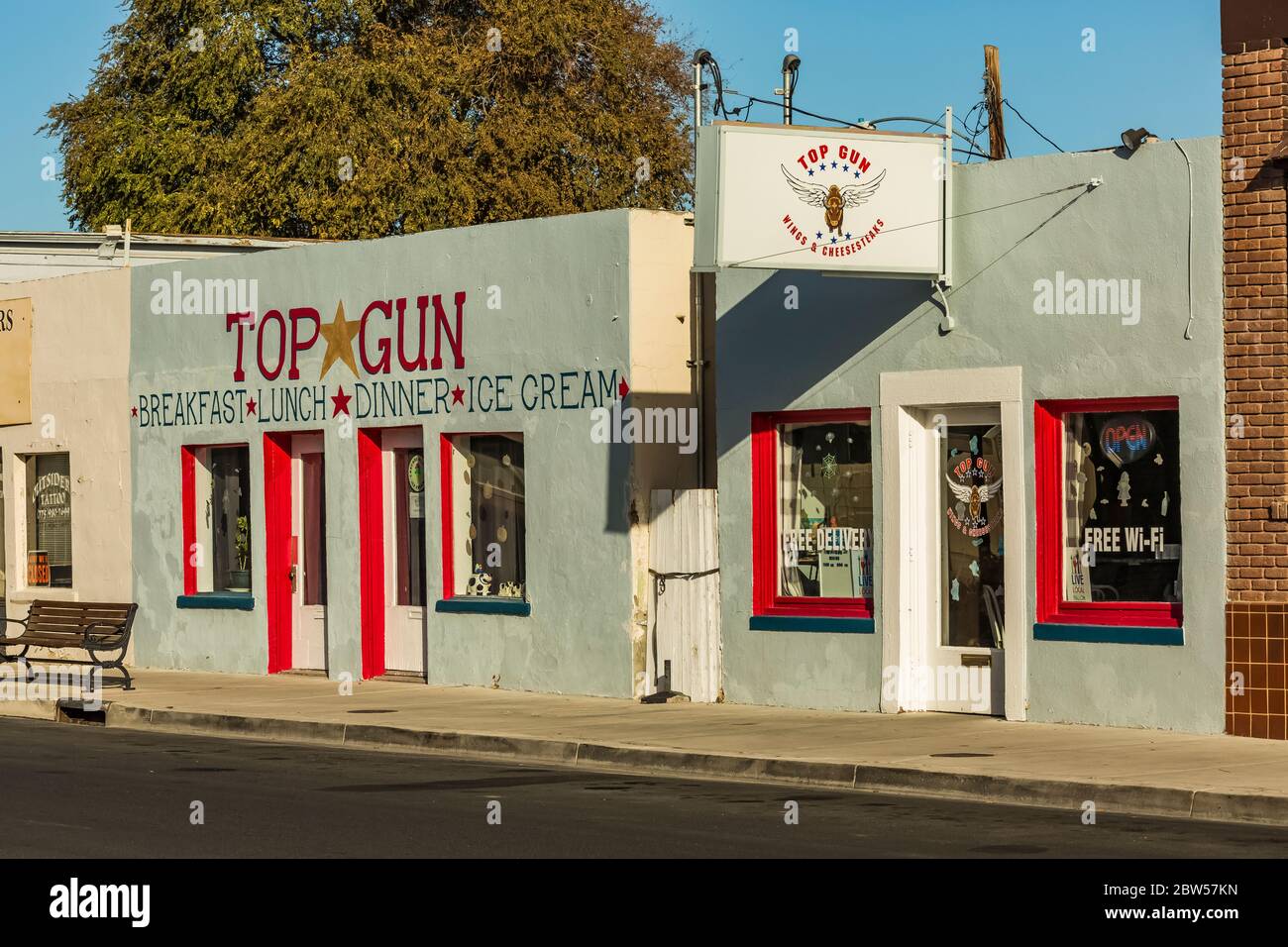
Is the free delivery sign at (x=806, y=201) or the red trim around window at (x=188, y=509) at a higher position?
the free delivery sign at (x=806, y=201)

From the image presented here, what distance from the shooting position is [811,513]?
55.9 feet

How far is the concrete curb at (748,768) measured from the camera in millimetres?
11445

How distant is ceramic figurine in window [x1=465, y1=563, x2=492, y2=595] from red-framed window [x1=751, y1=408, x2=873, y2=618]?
3409 millimetres

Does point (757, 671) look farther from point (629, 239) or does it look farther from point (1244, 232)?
point (1244, 232)

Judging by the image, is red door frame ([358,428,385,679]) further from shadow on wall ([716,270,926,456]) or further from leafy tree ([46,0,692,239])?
leafy tree ([46,0,692,239])

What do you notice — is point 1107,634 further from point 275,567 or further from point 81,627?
point 81,627

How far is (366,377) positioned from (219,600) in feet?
11.4

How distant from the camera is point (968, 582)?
1608cm

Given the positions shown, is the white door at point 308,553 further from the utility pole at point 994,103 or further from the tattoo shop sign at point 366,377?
the utility pole at point 994,103

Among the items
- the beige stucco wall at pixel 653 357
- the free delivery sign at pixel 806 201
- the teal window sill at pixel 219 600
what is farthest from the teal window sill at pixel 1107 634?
the teal window sill at pixel 219 600

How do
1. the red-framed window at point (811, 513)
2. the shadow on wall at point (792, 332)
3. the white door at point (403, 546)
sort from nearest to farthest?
the shadow on wall at point (792, 332)
the red-framed window at point (811, 513)
the white door at point (403, 546)

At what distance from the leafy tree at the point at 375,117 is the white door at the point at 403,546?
20.4m

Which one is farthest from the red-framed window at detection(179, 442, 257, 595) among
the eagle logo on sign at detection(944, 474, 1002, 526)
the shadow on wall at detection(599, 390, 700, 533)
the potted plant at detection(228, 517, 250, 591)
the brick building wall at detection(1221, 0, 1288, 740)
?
the brick building wall at detection(1221, 0, 1288, 740)

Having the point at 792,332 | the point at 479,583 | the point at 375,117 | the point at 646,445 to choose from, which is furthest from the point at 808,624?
the point at 375,117
